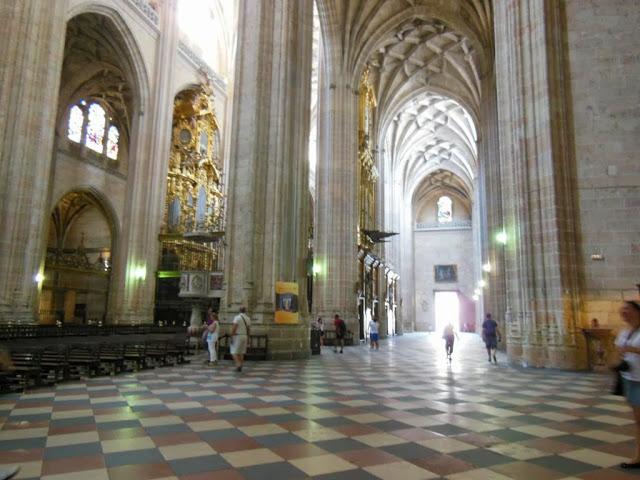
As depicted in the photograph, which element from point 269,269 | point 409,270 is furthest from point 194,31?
point 409,270

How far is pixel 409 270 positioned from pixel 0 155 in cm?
3959

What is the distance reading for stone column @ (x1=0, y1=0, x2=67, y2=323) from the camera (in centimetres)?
1448

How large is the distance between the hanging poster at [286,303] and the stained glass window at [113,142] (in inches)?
915

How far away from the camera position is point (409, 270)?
158ft

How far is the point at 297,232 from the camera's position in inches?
546

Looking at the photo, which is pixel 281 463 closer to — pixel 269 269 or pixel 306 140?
pixel 269 269

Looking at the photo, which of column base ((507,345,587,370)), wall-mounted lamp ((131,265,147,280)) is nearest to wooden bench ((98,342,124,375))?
column base ((507,345,587,370))

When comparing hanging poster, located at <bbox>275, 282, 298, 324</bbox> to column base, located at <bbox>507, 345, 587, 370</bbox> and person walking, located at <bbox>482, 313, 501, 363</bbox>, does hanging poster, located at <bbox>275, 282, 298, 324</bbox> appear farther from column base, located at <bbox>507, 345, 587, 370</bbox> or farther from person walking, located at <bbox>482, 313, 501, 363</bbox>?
column base, located at <bbox>507, 345, 587, 370</bbox>

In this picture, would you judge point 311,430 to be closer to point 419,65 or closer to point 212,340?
point 212,340

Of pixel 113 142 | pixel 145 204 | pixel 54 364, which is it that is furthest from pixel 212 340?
pixel 113 142

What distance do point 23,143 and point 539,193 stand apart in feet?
52.5

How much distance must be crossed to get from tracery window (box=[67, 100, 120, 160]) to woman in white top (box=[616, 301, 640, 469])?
30.6m

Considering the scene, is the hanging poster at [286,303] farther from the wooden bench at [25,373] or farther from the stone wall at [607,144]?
the stone wall at [607,144]

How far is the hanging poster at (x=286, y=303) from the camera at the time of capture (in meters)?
12.8
